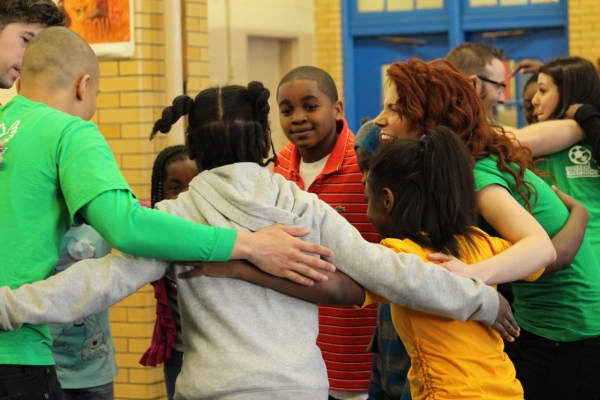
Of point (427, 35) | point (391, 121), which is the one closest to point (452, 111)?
point (391, 121)

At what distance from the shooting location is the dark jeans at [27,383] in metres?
2.08

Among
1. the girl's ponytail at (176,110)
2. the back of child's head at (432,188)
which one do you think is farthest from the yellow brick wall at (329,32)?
the girl's ponytail at (176,110)

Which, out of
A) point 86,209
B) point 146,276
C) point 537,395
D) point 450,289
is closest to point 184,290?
point 146,276

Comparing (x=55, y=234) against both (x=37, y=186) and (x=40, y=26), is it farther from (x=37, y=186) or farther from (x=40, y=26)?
(x=40, y=26)

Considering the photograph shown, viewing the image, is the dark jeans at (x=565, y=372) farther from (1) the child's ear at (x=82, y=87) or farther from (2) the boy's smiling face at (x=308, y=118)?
(1) the child's ear at (x=82, y=87)

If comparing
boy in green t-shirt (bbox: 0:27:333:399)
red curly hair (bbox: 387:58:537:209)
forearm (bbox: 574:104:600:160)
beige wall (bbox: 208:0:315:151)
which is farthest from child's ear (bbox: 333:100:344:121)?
beige wall (bbox: 208:0:315:151)

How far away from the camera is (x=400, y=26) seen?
385 inches

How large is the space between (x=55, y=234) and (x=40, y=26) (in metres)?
0.88

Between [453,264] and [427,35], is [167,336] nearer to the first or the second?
[453,264]

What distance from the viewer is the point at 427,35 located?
385 inches

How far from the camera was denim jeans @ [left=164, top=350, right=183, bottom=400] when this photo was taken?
3.41 m

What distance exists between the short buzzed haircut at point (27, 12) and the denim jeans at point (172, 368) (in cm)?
138

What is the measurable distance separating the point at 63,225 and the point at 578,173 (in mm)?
2098

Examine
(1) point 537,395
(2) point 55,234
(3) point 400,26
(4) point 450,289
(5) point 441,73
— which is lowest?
(1) point 537,395
